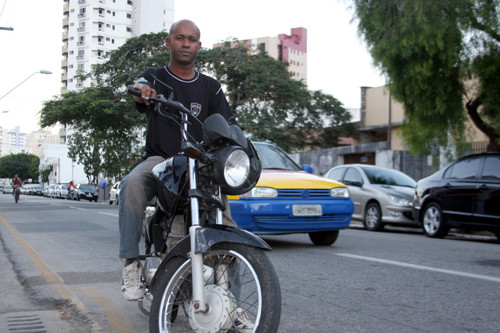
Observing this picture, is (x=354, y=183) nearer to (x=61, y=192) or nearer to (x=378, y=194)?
(x=378, y=194)

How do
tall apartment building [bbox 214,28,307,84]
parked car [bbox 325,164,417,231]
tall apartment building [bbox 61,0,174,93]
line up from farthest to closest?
tall apartment building [bbox 214,28,307,84], tall apartment building [bbox 61,0,174,93], parked car [bbox 325,164,417,231]

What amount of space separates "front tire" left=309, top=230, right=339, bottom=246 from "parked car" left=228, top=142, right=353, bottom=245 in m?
0.02

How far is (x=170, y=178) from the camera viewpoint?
3.06 metres

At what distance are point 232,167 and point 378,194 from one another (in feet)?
37.5

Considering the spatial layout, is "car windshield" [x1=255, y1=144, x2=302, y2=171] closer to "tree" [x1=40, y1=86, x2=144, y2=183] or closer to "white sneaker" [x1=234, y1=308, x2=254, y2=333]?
"white sneaker" [x1=234, y1=308, x2=254, y2=333]

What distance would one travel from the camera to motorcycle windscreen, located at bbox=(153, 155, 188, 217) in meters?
3.01

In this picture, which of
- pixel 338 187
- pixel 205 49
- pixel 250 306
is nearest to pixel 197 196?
pixel 250 306

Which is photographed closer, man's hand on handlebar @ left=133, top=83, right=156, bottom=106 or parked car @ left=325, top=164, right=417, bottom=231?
man's hand on handlebar @ left=133, top=83, right=156, bottom=106

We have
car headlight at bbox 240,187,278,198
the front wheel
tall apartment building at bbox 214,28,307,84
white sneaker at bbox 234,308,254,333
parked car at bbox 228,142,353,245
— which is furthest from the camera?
tall apartment building at bbox 214,28,307,84

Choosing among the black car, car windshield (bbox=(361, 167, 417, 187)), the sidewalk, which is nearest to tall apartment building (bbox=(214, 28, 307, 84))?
car windshield (bbox=(361, 167, 417, 187))

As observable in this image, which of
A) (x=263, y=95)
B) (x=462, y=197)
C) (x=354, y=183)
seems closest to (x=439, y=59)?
(x=354, y=183)

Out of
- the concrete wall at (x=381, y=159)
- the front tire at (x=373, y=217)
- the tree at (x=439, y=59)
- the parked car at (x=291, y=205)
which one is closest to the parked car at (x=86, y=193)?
the concrete wall at (x=381, y=159)

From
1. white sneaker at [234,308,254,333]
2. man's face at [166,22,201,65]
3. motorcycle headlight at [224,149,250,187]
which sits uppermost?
man's face at [166,22,201,65]

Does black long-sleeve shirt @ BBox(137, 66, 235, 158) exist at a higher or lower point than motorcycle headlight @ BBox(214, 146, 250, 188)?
higher
